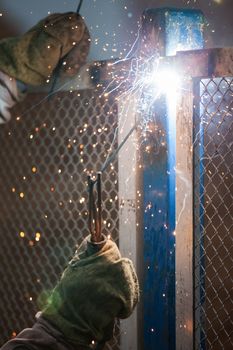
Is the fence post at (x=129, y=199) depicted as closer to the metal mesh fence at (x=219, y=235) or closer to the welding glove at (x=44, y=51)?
the welding glove at (x=44, y=51)

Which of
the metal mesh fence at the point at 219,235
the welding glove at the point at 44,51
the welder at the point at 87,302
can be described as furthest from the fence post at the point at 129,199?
the metal mesh fence at the point at 219,235

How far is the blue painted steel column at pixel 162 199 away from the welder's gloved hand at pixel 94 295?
4.21 ft

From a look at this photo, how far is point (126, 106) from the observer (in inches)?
139

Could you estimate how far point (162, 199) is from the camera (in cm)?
337

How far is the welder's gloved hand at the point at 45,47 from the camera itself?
342cm

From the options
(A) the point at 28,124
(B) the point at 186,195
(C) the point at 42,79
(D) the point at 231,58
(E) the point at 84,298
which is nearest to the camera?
(E) the point at 84,298

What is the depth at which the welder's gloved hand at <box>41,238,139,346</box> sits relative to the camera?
2.05 meters

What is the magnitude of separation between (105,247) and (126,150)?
1507 mm

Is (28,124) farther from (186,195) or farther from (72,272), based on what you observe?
(72,272)

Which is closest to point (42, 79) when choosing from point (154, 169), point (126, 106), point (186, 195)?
point (126, 106)

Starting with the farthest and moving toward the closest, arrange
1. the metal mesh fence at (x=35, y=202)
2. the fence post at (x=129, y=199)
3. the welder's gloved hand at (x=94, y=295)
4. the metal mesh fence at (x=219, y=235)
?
1. the metal mesh fence at (x=219, y=235)
2. the metal mesh fence at (x=35, y=202)
3. the fence post at (x=129, y=199)
4. the welder's gloved hand at (x=94, y=295)

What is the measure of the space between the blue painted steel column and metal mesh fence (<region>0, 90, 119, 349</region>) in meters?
1.26

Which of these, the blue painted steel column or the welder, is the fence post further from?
the welder

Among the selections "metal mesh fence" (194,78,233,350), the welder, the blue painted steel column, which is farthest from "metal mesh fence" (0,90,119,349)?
the welder
